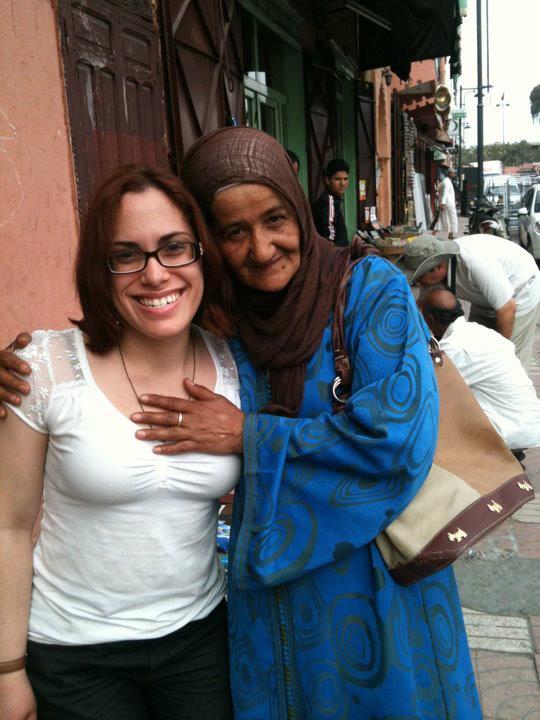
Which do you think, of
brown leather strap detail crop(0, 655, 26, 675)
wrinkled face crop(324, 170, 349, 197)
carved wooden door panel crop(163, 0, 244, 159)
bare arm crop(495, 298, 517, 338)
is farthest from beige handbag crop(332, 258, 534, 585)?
wrinkled face crop(324, 170, 349, 197)

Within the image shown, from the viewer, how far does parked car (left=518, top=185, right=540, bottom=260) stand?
1612 cm

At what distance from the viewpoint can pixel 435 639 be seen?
5.19ft

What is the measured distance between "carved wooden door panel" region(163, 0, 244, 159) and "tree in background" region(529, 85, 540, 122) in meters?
111

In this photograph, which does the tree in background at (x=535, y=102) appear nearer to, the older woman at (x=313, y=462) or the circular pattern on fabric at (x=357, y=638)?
the older woman at (x=313, y=462)

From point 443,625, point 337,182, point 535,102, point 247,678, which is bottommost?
point 247,678

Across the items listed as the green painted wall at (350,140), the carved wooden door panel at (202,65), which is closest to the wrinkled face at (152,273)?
the carved wooden door panel at (202,65)

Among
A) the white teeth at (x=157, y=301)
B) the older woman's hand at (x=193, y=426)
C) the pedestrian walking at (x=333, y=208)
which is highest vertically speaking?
the pedestrian walking at (x=333, y=208)

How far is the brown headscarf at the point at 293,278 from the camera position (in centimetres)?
152

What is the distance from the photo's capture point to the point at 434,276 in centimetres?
447

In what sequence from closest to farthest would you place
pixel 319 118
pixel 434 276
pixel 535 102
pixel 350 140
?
pixel 434 276
pixel 319 118
pixel 350 140
pixel 535 102

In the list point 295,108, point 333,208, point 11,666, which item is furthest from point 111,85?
point 295,108

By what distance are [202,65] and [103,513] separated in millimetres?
4373

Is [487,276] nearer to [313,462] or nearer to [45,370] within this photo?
[313,462]

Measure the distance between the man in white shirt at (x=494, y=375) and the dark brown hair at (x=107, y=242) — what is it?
2.57 m
